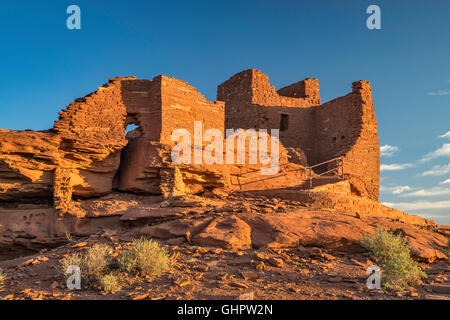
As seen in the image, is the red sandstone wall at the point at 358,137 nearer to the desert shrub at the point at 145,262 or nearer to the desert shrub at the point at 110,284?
the desert shrub at the point at 145,262

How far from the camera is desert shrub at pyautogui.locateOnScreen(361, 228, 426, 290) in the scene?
5633 millimetres

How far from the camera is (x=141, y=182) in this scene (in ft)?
40.3

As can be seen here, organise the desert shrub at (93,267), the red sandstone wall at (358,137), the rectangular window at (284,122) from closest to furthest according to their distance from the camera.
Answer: the desert shrub at (93,267) < the red sandstone wall at (358,137) < the rectangular window at (284,122)

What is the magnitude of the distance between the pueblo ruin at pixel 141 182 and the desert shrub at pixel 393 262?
544mm

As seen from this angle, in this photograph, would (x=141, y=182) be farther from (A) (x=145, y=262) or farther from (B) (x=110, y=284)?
(B) (x=110, y=284)

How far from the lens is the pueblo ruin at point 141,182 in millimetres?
8609

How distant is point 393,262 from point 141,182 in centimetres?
918

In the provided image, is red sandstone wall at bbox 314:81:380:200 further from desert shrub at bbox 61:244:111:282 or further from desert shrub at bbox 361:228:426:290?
desert shrub at bbox 61:244:111:282

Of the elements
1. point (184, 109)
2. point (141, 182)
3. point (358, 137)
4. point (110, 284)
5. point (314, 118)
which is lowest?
point (110, 284)

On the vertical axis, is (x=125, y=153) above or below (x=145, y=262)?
above

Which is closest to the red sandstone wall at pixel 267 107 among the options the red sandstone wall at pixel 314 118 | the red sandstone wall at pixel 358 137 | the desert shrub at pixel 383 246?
the red sandstone wall at pixel 314 118

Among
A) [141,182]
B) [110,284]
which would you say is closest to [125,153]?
[141,182]

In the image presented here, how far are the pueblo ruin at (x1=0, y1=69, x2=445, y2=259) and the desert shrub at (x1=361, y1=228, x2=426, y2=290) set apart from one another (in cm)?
54

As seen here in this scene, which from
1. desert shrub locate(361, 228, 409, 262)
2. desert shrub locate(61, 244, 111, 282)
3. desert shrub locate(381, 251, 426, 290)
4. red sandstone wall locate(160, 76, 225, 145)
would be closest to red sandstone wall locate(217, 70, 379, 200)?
red sandstone wall locate(160, 76, 225, 145)
